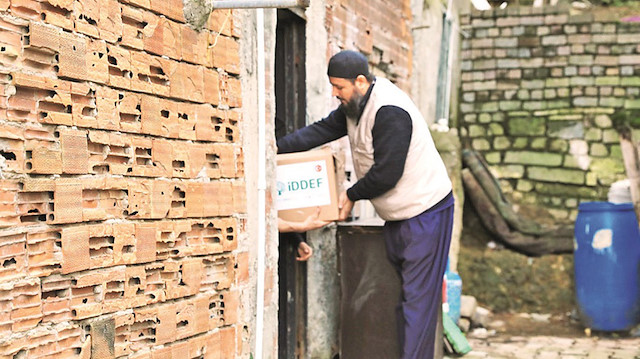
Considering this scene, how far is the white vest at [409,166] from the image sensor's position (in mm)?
3488

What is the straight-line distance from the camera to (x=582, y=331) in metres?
6.25

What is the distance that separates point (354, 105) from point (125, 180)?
57.2 inches

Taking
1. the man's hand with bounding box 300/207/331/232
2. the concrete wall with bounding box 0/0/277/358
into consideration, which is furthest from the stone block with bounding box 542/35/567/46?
the concrete wall with bounding box 0/0/277/358

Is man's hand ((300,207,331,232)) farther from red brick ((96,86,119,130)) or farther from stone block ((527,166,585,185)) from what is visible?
stone block ((527,166,585,185))

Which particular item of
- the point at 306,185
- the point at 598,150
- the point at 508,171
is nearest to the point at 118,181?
the point at 306,185

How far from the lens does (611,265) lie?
5.91 metres

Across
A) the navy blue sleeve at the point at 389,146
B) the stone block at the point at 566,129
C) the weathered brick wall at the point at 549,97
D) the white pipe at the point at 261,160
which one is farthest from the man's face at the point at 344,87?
the stone block at the point at 566,129

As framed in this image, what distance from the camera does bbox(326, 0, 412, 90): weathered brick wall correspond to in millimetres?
4215

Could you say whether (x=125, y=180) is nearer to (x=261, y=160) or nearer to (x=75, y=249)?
(x=75, y=249)

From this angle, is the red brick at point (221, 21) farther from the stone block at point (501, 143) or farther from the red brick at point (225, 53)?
the stone block at point (501, 143)

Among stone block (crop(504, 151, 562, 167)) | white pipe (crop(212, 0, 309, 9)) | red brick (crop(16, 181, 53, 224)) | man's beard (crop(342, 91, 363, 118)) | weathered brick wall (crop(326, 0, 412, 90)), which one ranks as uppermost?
weathered brick wall (crop(326, 0, 412, 90))

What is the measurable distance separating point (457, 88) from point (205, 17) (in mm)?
5850

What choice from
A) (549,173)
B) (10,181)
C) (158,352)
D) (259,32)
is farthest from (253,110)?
(549,173)

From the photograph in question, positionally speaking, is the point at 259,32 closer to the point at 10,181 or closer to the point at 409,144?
the point at 409,144
